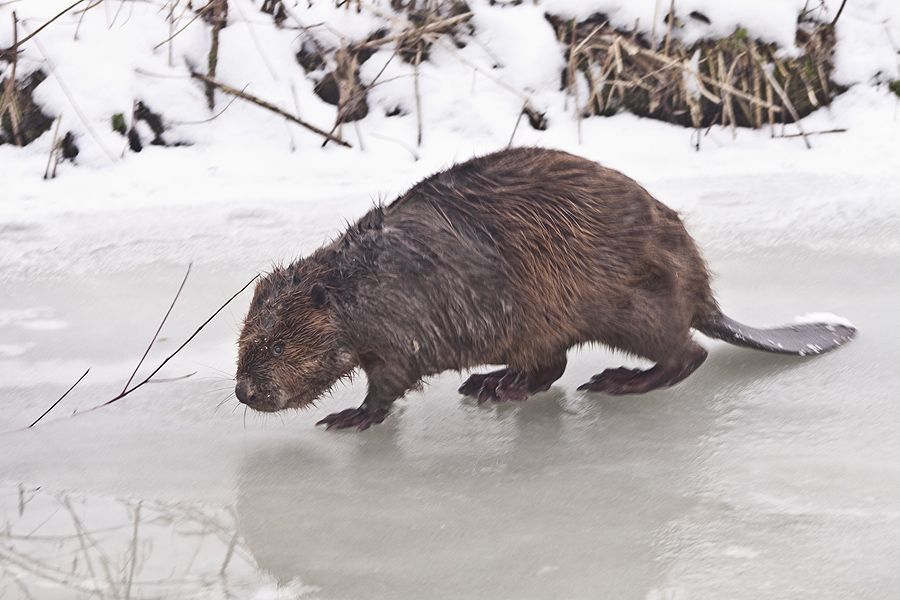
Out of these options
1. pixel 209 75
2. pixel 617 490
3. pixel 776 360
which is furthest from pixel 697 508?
pixel 209 75

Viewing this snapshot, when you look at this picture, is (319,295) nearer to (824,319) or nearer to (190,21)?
(824,319)

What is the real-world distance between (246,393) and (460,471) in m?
0.55

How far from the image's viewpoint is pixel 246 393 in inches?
114

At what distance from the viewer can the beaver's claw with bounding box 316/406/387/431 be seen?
304cm

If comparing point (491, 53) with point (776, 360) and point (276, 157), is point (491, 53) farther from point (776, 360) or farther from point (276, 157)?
point (776, 360)

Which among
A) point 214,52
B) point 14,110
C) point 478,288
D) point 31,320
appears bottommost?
point 31,320

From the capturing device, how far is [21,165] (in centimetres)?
518

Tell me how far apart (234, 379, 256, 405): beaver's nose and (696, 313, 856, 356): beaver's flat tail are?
48.9 inches

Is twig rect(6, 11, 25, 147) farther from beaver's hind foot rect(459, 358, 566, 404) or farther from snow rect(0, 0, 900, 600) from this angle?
beaver's hind foot rect(459, 358, 566, 404)

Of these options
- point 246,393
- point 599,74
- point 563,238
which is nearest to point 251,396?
point 246,393

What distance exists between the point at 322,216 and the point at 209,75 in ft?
4.71

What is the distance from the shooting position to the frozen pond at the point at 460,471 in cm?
227

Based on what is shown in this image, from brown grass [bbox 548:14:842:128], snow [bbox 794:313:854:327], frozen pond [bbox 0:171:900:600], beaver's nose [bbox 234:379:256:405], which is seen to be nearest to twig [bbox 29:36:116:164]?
frozen pond [bbox 0:171:900:600]

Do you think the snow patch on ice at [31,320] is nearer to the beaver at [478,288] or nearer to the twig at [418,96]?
the beaver at [478,288]
